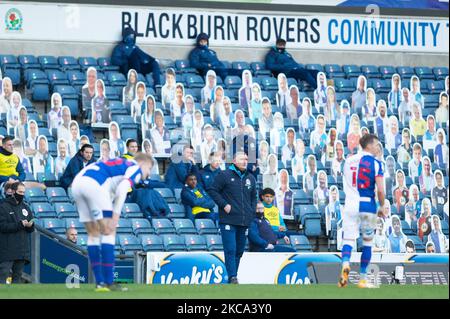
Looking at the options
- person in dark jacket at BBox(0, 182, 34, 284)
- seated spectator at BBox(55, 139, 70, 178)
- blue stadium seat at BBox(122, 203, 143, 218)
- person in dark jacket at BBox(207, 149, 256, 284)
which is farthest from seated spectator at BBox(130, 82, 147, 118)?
person in dark jacket at BBox(207, 149, 256, 284)

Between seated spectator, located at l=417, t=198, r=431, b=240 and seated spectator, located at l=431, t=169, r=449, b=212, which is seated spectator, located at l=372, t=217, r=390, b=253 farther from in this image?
seated spectator, located at l=431, t=169, r=449, b=212

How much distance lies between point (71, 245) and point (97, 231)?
19.5ft

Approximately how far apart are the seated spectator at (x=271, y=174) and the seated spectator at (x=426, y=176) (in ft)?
11.8

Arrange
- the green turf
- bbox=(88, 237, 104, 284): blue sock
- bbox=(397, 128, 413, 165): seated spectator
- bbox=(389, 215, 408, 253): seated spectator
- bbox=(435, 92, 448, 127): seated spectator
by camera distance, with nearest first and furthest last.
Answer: the green turf, bbox=(88, 237, 104, 284): blue sock, bbox=(389, 215, 408, 253): seated spectator, bbox=(397, 128, 413, 165): seated spectator, bbox=(435, 92, 448, 127): seated spectator

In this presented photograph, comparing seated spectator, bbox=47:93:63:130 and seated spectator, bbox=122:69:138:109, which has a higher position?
seated spectator, bbox=122:69:138:109

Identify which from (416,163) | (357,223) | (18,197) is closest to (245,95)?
(416,163)

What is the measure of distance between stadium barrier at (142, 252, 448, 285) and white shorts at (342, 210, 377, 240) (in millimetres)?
4050

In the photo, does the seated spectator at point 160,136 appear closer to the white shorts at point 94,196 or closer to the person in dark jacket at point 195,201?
the person in dark jacket at point 195,201

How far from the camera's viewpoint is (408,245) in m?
24.3

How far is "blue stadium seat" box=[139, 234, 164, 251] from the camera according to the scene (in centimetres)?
2248

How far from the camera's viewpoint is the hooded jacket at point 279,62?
29.0 metres

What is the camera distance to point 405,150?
2747 cm

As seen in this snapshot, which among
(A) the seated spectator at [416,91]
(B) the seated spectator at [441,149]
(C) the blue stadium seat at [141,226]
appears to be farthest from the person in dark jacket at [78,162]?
(A) the seated spectator at [416,91]

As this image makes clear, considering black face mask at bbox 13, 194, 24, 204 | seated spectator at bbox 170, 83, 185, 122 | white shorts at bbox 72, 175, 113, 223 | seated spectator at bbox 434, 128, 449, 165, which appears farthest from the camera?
seated spectator at bbox 434, 128, 449, 165
